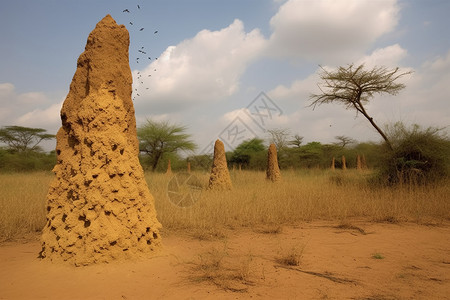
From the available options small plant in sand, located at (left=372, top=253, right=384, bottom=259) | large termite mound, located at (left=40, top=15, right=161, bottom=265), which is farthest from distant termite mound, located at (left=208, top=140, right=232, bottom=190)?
small plant in sand, located at (left=372, top=253, right=384, bottom=259)

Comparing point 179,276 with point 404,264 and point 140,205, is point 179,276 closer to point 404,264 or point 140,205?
point 140,205

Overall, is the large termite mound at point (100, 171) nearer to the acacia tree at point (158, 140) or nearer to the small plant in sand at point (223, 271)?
the small plant in sand at point (223, 271)

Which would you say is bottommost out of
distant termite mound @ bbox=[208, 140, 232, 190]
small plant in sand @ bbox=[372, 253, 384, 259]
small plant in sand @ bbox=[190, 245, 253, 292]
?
small plant in sand @ bbox=[372, 253, 384, 259]

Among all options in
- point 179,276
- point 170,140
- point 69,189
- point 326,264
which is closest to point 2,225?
point 69,189

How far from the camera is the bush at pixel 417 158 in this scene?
328 inches

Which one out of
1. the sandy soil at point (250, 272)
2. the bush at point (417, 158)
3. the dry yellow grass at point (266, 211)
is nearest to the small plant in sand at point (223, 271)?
the sandy soil at point (250, 272)

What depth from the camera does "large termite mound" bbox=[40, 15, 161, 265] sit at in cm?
290

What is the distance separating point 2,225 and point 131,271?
3210mm

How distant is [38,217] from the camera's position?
16.5 ft

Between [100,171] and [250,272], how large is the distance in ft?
6.29

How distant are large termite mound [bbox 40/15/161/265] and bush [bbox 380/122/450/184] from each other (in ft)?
26.1

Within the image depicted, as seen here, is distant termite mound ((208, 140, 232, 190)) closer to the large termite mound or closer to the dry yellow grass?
the dry yellow grass

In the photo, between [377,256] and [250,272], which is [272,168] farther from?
[250,272]

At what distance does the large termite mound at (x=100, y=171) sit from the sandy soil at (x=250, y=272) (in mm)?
234
